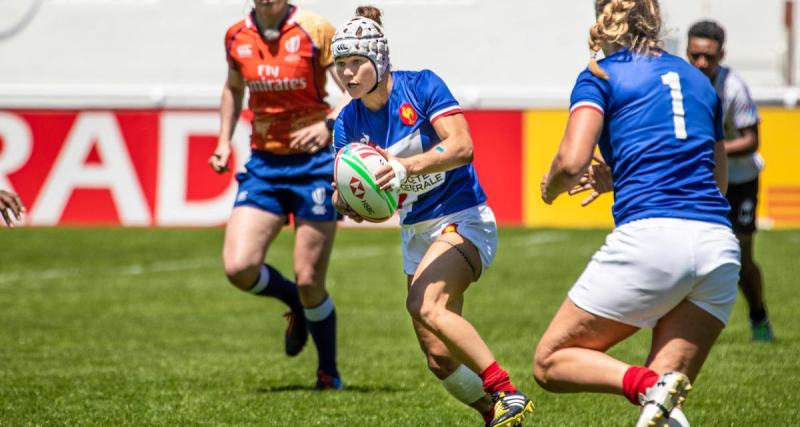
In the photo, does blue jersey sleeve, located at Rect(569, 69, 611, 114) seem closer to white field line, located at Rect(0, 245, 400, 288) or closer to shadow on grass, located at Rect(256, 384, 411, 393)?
shadow on grass, located at Rect(256, 384, 411, 393)

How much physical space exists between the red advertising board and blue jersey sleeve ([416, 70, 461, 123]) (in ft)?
34.4

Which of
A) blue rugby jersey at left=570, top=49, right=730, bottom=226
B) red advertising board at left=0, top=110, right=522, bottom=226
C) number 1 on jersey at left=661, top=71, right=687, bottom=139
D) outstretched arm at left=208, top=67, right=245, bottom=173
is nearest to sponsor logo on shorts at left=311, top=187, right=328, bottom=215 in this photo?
outstretched arm at left=208, top=67, right=245, bottom=173

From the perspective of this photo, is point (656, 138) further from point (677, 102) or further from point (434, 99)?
point (434, 99)

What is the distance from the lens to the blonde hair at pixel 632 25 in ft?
16.7

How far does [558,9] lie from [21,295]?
39.0 ft

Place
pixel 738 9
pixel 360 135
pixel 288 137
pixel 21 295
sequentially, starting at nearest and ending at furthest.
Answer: pixel 360 135, pixel 288 137, pixel 21 295, pixel 738 9

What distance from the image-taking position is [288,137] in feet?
26.5

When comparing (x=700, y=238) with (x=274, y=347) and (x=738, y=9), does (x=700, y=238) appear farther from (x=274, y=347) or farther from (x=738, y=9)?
(x=738, y=9)

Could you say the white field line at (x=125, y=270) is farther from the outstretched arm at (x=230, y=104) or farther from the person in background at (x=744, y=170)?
the person in background at (x=744, y=170)

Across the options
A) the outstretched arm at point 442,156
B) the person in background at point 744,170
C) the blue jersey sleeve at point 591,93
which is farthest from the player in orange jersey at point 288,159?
the blue jersey sleeve at point 591,93

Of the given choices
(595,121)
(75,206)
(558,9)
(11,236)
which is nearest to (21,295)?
(75,206)

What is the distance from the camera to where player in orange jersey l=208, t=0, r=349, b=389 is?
313 inches

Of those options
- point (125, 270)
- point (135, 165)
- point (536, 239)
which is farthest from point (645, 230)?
point (135, 165)

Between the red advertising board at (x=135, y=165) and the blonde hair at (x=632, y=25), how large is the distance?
1142cm
